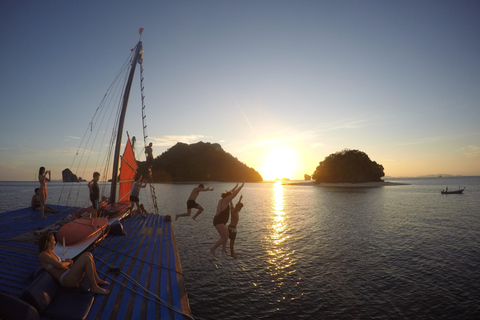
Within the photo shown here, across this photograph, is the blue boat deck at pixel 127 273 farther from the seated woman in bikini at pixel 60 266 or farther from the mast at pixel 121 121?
the mast at pixel 121 121

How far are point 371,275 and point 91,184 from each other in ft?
72.5

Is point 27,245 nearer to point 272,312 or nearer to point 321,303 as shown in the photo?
point 272,312

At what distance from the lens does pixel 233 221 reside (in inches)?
425

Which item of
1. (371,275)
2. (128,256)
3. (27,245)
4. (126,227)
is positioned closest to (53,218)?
(126,227)

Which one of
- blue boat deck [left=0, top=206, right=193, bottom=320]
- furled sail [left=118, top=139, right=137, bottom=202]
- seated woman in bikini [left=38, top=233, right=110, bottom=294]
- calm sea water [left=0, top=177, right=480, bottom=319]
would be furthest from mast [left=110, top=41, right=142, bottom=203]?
seated woman in bikini [left=38, top=233, right=110, bottom=294]

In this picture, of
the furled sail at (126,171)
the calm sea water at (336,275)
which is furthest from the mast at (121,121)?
the calm sea water at (336,275)

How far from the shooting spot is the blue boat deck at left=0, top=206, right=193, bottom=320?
7852mm

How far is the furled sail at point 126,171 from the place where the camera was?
24.3m

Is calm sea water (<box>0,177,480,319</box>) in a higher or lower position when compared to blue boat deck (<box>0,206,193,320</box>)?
lower

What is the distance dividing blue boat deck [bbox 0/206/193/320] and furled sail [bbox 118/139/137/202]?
8326 millimetres

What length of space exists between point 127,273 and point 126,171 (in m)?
16.5

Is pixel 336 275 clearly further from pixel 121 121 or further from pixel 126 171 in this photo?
pixel 121 121

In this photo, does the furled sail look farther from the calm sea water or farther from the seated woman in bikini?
the seated woman in bikini

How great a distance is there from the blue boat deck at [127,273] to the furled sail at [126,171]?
8326 millimetres
